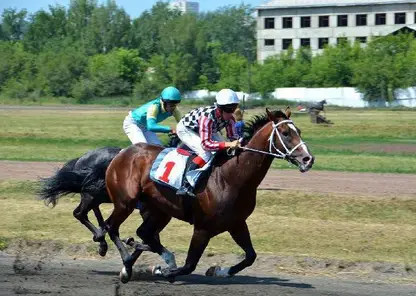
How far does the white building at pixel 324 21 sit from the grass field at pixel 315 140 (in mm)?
54610

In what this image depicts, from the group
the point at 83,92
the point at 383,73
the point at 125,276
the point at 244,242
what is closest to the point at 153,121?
the point at 125,276

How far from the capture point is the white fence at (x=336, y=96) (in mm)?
73812

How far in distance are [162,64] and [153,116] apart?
82.9 metres

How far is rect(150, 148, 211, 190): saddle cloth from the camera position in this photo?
10.1 metres

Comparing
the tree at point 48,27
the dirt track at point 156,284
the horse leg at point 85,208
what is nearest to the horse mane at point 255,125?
the dirt track at point 156,284

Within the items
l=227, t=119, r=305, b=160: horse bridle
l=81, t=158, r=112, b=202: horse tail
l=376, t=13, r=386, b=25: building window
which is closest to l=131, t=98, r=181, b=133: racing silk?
Answer: l=81, t=158, r=112, b=202: horse tail

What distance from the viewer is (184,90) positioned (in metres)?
93.9

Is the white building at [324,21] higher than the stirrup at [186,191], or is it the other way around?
the white building at [324,21]

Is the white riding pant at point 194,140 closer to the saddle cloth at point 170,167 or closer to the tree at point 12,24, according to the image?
the saddle cloth at point 170,167

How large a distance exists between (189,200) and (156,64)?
84.7 m

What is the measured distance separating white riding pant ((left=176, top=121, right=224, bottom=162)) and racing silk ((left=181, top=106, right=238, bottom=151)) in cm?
5

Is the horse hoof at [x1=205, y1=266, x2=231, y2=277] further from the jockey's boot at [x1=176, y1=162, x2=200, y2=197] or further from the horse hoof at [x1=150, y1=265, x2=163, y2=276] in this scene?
the jockey's boot at [x1=176, y1=162, x2=200, y2=197]

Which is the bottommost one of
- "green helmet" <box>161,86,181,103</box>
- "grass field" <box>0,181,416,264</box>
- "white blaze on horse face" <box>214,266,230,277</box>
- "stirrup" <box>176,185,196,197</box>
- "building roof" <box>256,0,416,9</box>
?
"grass field" <box>0,181,416,264</box>

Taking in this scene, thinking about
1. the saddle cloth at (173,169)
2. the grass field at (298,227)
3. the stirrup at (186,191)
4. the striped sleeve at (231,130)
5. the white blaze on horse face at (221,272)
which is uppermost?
the striped sleeve at (231,130)
